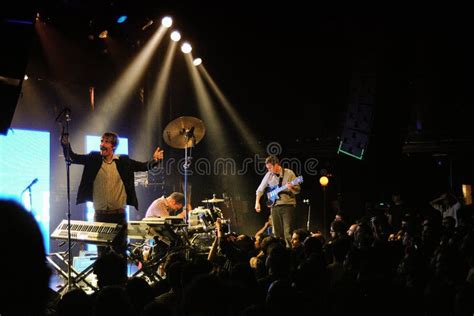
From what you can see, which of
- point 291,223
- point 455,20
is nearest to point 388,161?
point 455,20

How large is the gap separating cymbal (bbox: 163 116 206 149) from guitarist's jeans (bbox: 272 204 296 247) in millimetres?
2359

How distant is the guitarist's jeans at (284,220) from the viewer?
442 inches

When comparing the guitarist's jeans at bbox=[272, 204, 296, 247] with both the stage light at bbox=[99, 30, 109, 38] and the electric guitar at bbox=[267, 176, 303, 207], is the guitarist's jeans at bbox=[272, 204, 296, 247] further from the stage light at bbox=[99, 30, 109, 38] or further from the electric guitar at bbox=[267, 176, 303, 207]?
the stage light at bbox=[99, 30, 109, 38]

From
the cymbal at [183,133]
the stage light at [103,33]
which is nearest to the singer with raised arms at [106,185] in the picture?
the cymbal at [183,133]

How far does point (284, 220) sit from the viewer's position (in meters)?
11.4

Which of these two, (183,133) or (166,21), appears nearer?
(183,133)

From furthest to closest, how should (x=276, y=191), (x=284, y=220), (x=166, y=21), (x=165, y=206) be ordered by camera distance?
(x=166, y=21) < (x=276, y=191) < (x=284, y=220) < (x=165, y=206)

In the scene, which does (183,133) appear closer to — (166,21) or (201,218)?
(201,218)

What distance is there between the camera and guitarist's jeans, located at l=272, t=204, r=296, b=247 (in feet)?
36.8

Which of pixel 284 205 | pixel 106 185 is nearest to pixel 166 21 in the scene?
pixel 284 205

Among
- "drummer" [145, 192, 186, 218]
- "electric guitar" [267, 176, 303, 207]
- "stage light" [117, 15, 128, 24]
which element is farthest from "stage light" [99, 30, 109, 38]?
"electric guitar" [267, 176, 303, 207]

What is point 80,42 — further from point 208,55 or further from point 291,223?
point 291,223

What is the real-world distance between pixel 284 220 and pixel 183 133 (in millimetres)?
2765

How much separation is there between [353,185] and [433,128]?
309 centimetres
